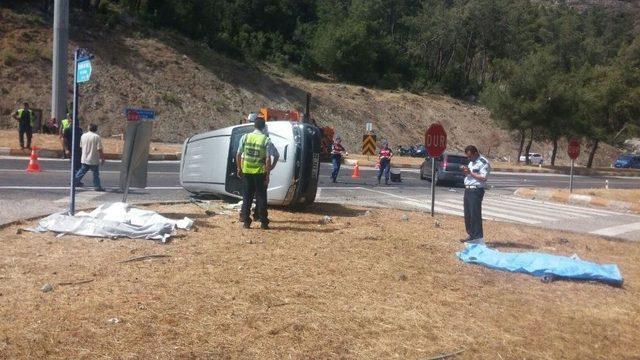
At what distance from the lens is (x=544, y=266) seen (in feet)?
27.6

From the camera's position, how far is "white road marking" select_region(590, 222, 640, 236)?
45.6 ft

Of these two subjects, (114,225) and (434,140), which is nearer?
(114,225)

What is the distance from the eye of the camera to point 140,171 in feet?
34.4

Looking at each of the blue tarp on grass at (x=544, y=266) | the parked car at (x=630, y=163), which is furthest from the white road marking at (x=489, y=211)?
the parked car at (x=630, y=163)

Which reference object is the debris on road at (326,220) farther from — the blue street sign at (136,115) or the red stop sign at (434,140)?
the blue street sign at (136,115)

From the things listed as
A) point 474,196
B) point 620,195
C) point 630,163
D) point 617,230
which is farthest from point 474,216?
point 630,163

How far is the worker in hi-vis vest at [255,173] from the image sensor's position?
9.73 m

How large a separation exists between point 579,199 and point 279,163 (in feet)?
44.5

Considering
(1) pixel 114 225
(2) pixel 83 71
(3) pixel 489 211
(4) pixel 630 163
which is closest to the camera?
(1) pixel 114 225

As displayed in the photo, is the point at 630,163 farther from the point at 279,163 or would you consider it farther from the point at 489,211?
the point at 279,163

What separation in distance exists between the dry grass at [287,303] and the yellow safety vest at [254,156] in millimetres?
940

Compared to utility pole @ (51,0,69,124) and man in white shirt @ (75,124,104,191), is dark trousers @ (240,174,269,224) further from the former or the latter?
utility pole @ (51,0,69,124)

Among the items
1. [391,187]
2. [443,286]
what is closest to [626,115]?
[391,187]

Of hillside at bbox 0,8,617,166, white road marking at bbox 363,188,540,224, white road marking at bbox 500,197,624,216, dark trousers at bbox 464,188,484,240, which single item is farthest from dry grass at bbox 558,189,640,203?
hillside at bbox 0,8,617,166
